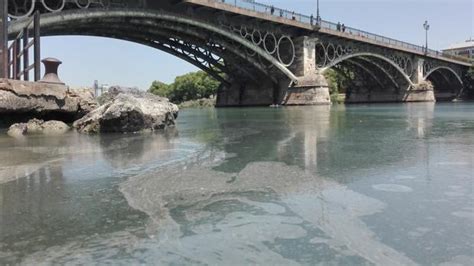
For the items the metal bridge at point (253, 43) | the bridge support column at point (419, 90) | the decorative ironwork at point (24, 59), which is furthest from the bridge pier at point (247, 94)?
the decorative ironwork at point (24, 59)

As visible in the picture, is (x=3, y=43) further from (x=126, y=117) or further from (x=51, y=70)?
(x=126, y=117)

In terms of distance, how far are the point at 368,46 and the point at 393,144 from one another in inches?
2400

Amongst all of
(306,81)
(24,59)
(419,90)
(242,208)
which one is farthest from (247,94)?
(242,208)

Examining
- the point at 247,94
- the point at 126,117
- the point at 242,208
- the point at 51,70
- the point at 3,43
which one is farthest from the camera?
the point at 247,94

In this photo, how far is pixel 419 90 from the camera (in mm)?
79312

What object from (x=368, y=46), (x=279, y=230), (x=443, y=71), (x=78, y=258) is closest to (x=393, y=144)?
(x=279, y=230)

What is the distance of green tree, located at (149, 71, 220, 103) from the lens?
4660 inches

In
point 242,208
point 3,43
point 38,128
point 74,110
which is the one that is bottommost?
point 242,208

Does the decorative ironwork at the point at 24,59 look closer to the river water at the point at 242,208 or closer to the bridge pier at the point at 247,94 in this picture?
the river water at the point at 242,208

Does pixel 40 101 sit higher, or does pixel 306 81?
pixel 306 81

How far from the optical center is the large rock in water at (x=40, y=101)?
17.6 meters

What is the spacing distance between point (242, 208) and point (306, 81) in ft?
170

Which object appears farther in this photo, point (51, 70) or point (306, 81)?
point (306, 81)

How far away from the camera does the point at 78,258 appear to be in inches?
150
